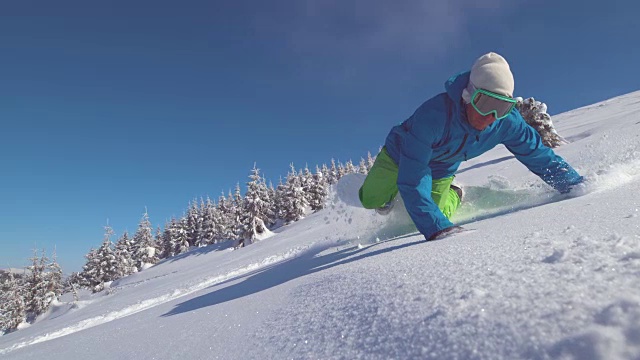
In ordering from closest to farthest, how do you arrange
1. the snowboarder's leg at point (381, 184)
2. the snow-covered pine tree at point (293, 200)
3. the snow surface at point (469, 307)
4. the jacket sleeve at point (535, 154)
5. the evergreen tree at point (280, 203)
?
the snow surface at point (469, 307), the jacket sleeve at point (535, 154), the snowboarder's leg at point (381, 184), the snow-covered pine tree at point (293, 200), the evergreen tree at point (280, 203)

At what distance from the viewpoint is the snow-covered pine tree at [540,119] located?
19.6 meters

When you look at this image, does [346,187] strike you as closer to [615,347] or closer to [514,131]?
[514,131]

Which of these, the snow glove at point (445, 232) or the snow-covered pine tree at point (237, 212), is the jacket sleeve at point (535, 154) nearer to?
the snow glove at point (445, 232)

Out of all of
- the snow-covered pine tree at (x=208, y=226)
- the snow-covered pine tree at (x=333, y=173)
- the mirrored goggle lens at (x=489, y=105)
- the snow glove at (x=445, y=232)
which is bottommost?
the snow glove at (x=445, y=232)

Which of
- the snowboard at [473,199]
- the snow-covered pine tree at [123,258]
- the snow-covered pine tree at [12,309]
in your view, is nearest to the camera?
the snowboard at [473,199]

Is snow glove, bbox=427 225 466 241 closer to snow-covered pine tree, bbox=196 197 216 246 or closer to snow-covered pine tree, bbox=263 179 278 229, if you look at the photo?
snow-covered pine tree, bbox=263 179 278 229

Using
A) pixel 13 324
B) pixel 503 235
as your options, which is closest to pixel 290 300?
pixel 503 235

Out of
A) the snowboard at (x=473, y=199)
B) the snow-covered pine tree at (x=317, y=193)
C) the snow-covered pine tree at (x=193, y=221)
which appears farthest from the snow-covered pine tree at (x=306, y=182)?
the snowboard at (x=473, y=199)

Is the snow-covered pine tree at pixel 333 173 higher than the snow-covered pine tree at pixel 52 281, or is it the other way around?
the snow-covered pine tree at pixel 333 173

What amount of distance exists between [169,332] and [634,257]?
2.47 metres

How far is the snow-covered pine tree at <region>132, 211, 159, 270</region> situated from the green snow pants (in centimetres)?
4805

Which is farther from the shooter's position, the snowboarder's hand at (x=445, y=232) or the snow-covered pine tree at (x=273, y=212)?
the snow-covered pine tree at (x=273, y=212)

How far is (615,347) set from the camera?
68 centimetres

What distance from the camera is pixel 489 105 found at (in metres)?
2.81
